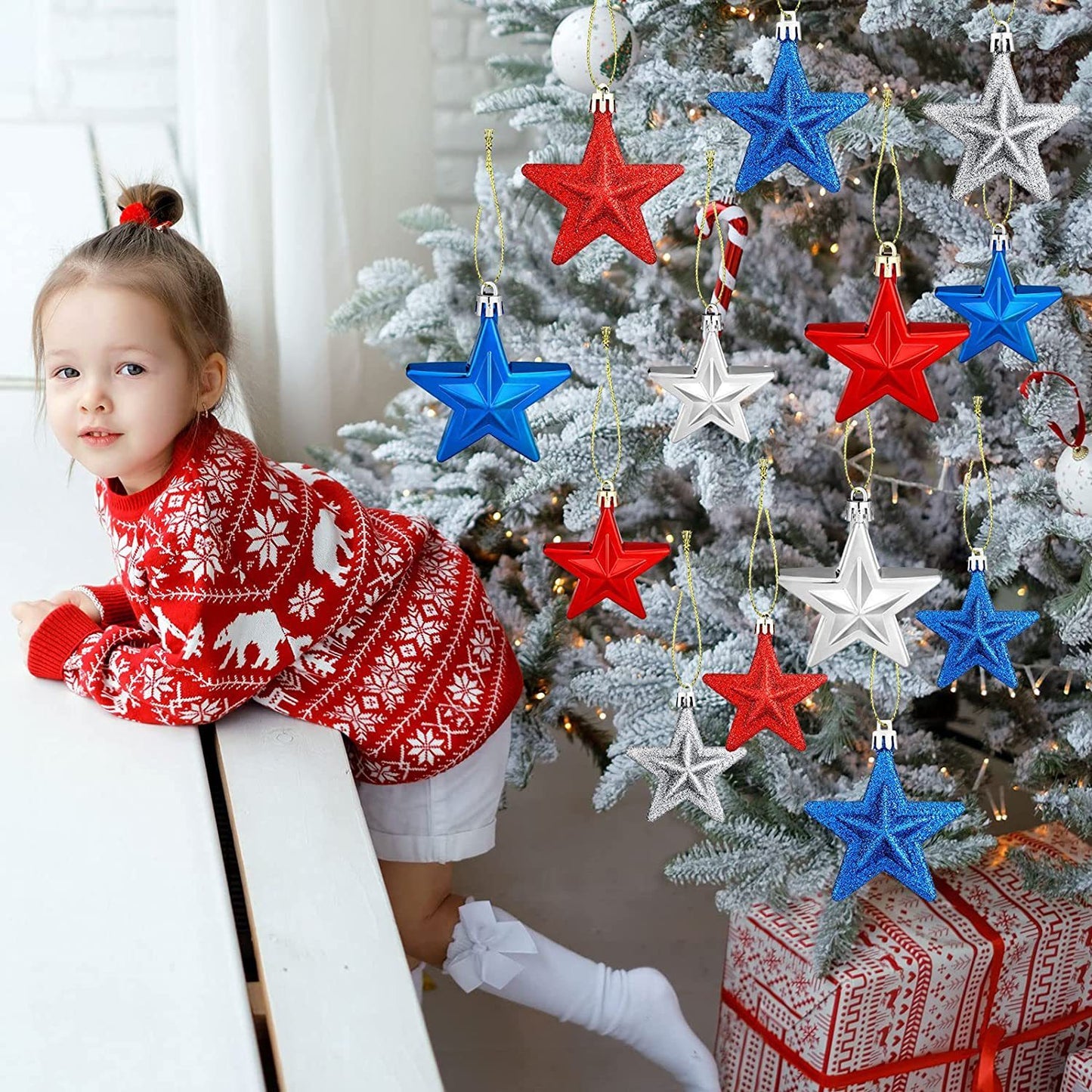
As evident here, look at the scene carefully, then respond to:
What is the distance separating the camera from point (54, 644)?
1151mm

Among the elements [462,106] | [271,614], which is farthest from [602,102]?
[462,106]

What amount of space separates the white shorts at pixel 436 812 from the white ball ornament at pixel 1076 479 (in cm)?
55

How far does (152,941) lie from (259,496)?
0.40 metres

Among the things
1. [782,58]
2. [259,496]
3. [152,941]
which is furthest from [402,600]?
[782,58]

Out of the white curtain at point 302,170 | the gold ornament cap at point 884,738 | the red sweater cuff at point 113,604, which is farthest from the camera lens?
the white curtain at point 302,170

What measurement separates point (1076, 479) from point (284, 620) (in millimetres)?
664

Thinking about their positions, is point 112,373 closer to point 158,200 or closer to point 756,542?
point 158,200

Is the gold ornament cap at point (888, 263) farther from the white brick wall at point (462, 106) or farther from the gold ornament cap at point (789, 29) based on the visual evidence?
the white brick wall at point (462, 106)

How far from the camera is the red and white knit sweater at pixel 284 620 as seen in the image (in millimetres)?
1082

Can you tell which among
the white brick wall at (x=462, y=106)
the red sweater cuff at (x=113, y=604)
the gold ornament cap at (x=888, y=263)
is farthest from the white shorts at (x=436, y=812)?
the white brick wall at (x=462, y=106)

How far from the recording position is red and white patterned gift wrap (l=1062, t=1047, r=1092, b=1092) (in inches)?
51.3

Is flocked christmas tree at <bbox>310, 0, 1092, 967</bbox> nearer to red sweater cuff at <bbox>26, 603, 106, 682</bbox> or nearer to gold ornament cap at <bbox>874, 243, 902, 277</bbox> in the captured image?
gold ornament cap at <bbox>874, 243, 902, 277</bbox>

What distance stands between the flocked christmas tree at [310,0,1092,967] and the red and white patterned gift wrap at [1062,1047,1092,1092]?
167mm

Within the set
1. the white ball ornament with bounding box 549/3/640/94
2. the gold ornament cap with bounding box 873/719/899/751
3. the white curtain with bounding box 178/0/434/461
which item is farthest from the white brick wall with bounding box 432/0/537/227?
the gold ornament cap with bounding box 873/719/899/751
